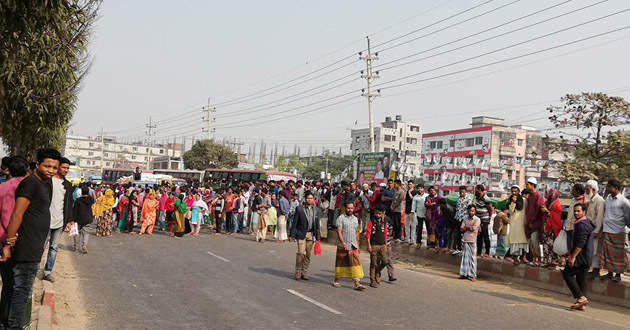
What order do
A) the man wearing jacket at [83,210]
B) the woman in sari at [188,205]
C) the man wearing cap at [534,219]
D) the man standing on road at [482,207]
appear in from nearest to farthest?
1. the man wearing cap at [534,219]
2. the man standing on road at [482,207]
3. the man wearing jacket at [83,210]
4. the woman in sari at [188,205]

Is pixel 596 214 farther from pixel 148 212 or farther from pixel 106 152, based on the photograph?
pixel 106 152

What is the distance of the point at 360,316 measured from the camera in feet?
29.2

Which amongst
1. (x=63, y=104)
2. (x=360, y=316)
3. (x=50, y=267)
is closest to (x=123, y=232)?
(x=63, y=104)

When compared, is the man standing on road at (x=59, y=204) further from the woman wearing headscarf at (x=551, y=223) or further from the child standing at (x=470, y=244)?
the woman wearing headscarf at (x=551, y=223)

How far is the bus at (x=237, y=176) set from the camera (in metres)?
51.8

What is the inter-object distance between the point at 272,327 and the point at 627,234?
7.73 m

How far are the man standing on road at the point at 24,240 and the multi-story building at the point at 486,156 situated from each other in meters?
69.8

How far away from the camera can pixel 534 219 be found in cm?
1306

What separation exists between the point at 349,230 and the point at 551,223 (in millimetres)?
4242

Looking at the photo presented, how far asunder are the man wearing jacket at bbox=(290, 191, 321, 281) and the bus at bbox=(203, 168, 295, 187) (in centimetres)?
3611

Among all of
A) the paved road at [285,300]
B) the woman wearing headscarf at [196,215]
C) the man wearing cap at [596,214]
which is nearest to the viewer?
the paved road at [285,300]

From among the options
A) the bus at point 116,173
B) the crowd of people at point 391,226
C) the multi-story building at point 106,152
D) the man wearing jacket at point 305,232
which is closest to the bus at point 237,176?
the bus at point 116,173

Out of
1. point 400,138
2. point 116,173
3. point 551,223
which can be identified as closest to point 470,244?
point 551,223

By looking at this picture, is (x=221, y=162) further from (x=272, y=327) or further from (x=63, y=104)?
(x=272, y=327)
